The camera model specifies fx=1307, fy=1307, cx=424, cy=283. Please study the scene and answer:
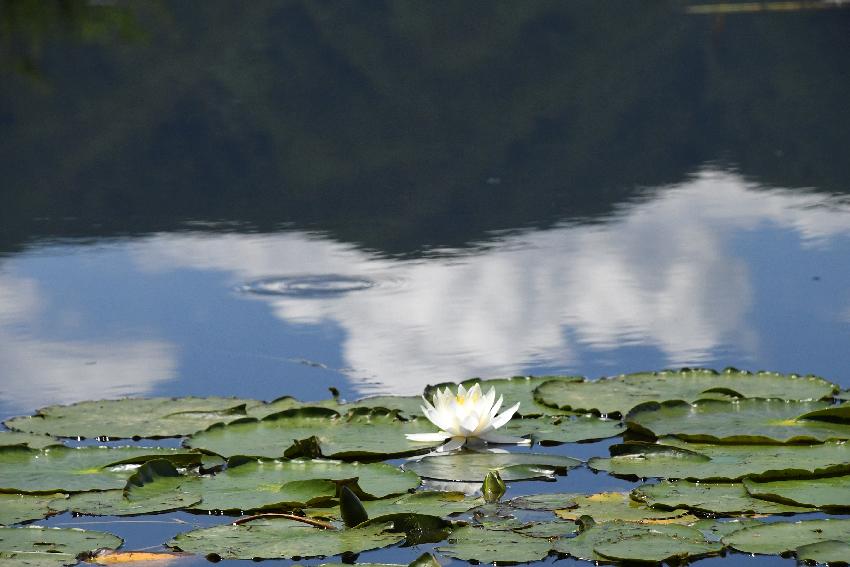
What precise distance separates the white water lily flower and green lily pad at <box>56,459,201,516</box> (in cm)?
34

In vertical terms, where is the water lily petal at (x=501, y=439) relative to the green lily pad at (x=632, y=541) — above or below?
above

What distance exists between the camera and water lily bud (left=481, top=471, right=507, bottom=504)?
63.8 inches

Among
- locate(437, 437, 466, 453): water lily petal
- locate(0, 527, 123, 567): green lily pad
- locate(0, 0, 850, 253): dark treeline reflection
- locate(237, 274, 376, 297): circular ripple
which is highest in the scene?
locate(0, 0, 850, 253): dark treeline reflection

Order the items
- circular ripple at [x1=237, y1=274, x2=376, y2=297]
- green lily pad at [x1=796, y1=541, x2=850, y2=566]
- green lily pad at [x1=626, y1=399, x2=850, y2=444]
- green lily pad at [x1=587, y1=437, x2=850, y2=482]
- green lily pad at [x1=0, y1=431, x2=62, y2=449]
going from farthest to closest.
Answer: circular ripple at [x1=237, y1=274, x2=376, y2=297], green lily pad at [x1=0, y1=431, x2=62, y2=449], green lily pad at [x1=626, y1=399, x2=850, y2=444], green lily pad at [x1=587, y1=437, x2=850, y2=482], green lily pad at [x1=796, y1=541, x2=850, y2=566]

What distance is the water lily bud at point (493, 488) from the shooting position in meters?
1.62

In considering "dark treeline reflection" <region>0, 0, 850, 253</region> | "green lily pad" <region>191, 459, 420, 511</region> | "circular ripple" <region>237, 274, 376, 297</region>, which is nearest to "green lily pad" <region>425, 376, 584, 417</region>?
"green lily pad" <region>191, 459, 420, 511</region>

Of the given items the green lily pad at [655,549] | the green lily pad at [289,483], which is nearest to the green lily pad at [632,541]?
the green lily pad at [655,549]

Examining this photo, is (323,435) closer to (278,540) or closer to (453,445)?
(453,445)

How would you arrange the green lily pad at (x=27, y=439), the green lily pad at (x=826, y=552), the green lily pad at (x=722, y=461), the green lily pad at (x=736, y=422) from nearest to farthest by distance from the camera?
the green lily pad at (x=826, y=552), the green lily pad at (x=722, y=461), the green lily pad at (x=736, y=422), the green lily pad at (x=27, y=439)

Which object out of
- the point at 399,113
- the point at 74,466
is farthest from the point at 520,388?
the point at 399,113

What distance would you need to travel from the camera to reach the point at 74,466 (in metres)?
1.78

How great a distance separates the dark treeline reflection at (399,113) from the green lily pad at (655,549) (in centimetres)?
216

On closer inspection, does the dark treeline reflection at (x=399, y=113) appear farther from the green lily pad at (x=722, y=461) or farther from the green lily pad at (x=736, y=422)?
the green lily pad at (x=722, y=461)

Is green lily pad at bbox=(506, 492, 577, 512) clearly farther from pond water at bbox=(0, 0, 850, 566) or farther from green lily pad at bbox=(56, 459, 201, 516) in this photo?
green lily pad at bbox=(56, 459, 201, 516)
